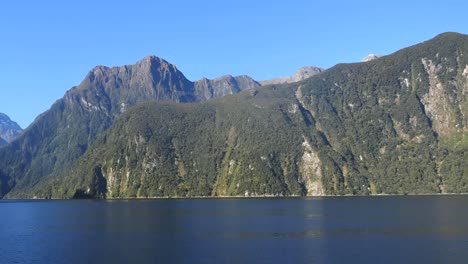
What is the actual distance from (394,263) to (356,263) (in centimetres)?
673

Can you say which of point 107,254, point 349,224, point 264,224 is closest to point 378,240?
point 349,224

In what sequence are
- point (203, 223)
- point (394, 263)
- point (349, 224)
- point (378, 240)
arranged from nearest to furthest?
point (394, 263) → point (378, 240) → point (349, 224) → point (203, 223)

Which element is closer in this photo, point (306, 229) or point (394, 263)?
point (394, 263)

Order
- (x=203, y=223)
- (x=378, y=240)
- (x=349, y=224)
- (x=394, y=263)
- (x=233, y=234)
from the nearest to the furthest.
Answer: (x=394, y=263) → (x=378, y=240) → (x=233, y=234) → (x=349, y=224) → (x=203, y=223)

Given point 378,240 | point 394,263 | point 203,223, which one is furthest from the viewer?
point 203,223

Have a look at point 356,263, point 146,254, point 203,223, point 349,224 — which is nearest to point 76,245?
point 146,254

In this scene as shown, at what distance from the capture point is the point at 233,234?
137750mm

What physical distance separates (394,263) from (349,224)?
6812 centimetres

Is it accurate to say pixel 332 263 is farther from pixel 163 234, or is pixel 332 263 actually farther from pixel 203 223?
pixel 203 223

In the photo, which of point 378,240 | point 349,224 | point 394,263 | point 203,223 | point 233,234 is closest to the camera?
point 394,263

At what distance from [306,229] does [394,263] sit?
56.8 m

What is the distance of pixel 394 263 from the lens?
90375 millimetres

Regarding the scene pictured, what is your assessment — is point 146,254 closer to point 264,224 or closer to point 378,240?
point 378,240

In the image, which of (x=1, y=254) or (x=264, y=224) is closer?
(x=1, y=254)
